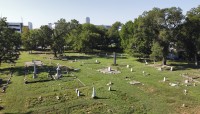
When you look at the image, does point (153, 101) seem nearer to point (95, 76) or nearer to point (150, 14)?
point (95, 76)

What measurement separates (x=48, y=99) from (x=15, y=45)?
24184 mm

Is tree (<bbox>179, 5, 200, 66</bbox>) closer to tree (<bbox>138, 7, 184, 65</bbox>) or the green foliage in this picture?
tree (<bbox>138, 7, 184, 65</bbox>)

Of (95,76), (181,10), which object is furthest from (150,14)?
(95,76)

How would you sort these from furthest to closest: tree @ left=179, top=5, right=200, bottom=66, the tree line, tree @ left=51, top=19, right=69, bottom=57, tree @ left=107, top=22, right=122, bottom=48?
tree @ left=107, top=22, right=122, bottom=48
tree @ left=51, top=19, right=69, bottom=57
tree @ left=179, top=5, right=200, bottom=66
the tree line

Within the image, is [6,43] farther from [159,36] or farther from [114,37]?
[114,37]

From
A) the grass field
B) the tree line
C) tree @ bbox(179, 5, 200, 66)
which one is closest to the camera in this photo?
the grass field

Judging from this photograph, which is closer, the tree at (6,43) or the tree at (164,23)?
the tree at (6,43)

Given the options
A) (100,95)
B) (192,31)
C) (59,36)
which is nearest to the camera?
(100,95)

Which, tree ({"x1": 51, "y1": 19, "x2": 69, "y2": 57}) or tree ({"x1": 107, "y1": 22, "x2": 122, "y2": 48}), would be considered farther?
tree ({"x1": 107, "y1": 22, "x2": 122, "y2": 48})

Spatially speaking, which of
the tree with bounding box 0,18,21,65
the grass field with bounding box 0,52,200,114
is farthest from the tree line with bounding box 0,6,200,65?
the grass field with bounding box 0,52,200,114

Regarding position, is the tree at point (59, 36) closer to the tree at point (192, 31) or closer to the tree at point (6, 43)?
the tree at point (6, 43)

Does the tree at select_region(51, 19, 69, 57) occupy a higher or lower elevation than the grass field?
higher

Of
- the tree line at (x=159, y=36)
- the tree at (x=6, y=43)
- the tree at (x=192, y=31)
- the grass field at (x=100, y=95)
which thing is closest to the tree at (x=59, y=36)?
the tree line at (x=159, y=36)

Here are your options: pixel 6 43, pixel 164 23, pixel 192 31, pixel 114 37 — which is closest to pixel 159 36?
pixel 164 23
